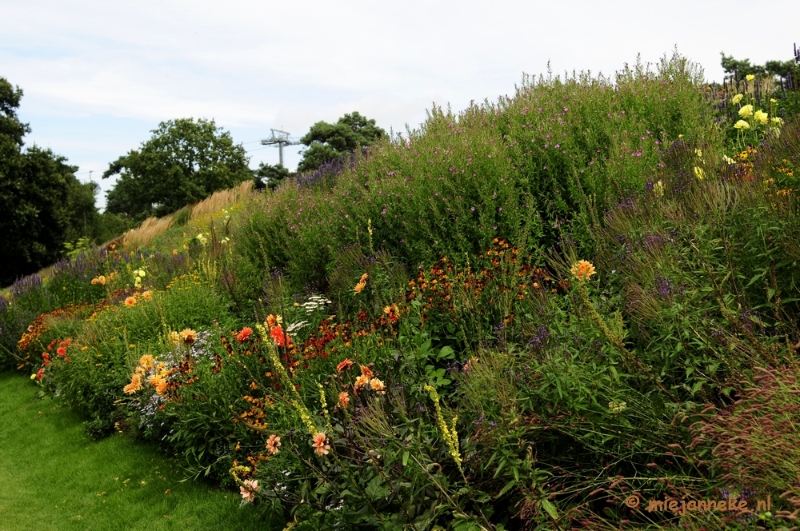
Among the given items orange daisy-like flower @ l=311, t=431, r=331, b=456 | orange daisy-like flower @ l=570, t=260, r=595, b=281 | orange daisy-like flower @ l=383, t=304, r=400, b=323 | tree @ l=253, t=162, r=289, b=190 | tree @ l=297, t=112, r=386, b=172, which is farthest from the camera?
tree @ l=253, t=162, r=289, b=190

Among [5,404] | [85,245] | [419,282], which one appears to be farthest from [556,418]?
[85,245]

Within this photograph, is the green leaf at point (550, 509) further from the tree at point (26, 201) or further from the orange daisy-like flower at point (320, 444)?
the tree at point (26, 201)

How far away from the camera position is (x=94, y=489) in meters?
5.04

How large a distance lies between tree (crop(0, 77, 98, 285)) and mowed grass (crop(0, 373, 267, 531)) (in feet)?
76.5

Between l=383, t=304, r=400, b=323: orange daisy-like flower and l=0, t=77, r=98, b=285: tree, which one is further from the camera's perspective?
l=0, t=77, r=98, b=285: tree

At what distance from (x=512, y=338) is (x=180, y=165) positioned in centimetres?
3622

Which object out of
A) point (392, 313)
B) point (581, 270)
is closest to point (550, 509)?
point (581, 270)

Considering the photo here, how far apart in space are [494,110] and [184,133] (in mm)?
32691

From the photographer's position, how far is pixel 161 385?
4.36m

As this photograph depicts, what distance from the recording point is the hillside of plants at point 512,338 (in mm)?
2461

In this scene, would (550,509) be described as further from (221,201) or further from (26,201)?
(26,201)

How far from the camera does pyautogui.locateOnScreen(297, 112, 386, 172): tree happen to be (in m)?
25.2

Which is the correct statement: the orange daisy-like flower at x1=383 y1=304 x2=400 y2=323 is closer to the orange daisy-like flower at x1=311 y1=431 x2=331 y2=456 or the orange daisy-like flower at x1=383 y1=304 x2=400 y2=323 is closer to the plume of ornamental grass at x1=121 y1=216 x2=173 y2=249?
the orange daisy-like flower at x1=311 y1=431 x2=331 y2=456

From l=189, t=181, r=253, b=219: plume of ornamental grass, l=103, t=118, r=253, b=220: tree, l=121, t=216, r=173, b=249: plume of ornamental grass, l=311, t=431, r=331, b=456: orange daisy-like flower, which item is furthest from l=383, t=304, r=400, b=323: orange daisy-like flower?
l=103, t=118, r=253, b=220: tree
